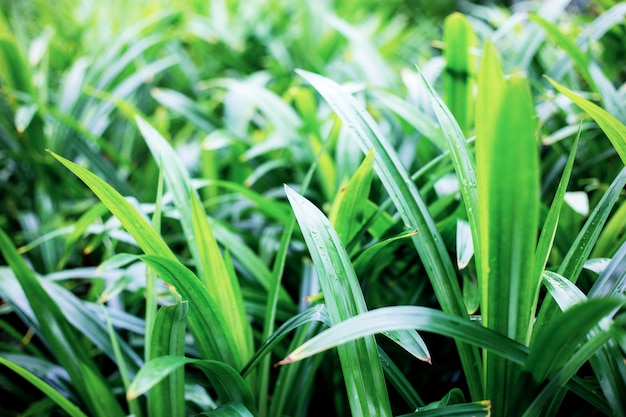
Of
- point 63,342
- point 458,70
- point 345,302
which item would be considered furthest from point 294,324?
point 458,70

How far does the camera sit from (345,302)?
1.96 ft

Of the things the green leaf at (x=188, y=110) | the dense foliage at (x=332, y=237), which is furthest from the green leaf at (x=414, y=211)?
the green leaf at (x=188, y=110)

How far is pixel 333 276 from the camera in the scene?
23.7 inches

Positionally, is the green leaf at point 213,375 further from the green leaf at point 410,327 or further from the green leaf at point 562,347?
the green leaf at point 562,347

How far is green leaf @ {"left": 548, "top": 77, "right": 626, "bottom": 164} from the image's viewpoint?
23.7 inches

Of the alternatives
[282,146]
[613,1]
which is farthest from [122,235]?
[613,1]

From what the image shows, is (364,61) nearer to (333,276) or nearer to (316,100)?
(316,100)

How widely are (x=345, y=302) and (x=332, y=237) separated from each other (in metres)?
0.08

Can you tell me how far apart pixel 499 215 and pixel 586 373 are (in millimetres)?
474

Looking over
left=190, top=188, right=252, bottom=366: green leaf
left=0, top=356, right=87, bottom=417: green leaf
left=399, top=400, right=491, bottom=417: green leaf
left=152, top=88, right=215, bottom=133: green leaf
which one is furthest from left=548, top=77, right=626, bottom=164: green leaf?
left=152, top=88, right=215, bottom=133: green leaf

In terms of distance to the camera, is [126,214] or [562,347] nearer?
[562,347]

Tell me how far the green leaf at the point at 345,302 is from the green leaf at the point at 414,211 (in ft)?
→ 0.33

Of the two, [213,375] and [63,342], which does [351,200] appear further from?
[63,342]

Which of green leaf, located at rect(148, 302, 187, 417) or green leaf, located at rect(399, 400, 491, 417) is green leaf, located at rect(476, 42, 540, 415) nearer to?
green leaf, located at rect(399, 400, 491, 417)
